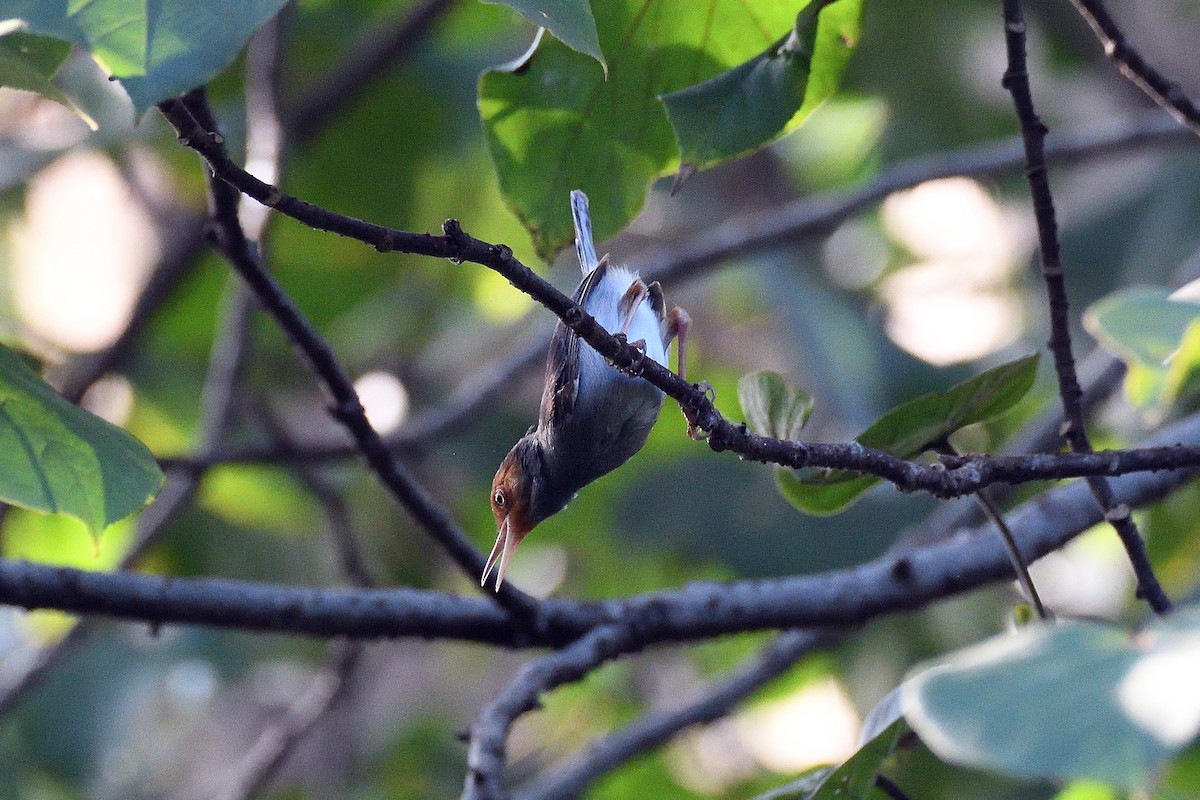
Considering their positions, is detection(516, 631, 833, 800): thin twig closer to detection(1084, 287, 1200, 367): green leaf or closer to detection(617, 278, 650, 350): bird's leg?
detection(617, 278, 650, 350): bird's leg

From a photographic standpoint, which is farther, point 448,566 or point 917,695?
point 448,566

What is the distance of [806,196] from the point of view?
7074 mm

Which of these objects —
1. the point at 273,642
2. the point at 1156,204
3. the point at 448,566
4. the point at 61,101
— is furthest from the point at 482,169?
the point at 61,101

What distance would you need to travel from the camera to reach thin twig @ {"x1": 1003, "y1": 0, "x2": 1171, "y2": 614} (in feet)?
6.21

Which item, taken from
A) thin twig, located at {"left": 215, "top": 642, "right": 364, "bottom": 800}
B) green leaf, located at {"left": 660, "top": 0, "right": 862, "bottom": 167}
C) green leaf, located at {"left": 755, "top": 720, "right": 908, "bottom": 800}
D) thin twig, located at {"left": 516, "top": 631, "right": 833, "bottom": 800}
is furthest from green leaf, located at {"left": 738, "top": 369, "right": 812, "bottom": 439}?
thin twig, located at {"left": 215, "top": 642, "right": 364, "bottom": 800}

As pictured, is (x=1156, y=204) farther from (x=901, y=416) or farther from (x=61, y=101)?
(x=61, y=101)

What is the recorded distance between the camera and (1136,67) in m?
1.96

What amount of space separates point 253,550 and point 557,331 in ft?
8.76

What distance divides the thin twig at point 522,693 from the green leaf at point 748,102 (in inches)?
39.7

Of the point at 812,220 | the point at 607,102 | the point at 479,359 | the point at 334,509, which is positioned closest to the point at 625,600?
the point at 607,102

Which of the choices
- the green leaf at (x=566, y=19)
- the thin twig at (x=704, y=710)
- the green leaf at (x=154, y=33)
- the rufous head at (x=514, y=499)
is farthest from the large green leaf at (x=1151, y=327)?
the thin twig at (x=704, y=710)

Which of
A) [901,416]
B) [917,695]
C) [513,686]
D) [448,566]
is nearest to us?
[917,695]

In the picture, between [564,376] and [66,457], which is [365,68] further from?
[66,457]

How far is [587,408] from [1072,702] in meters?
2.16
